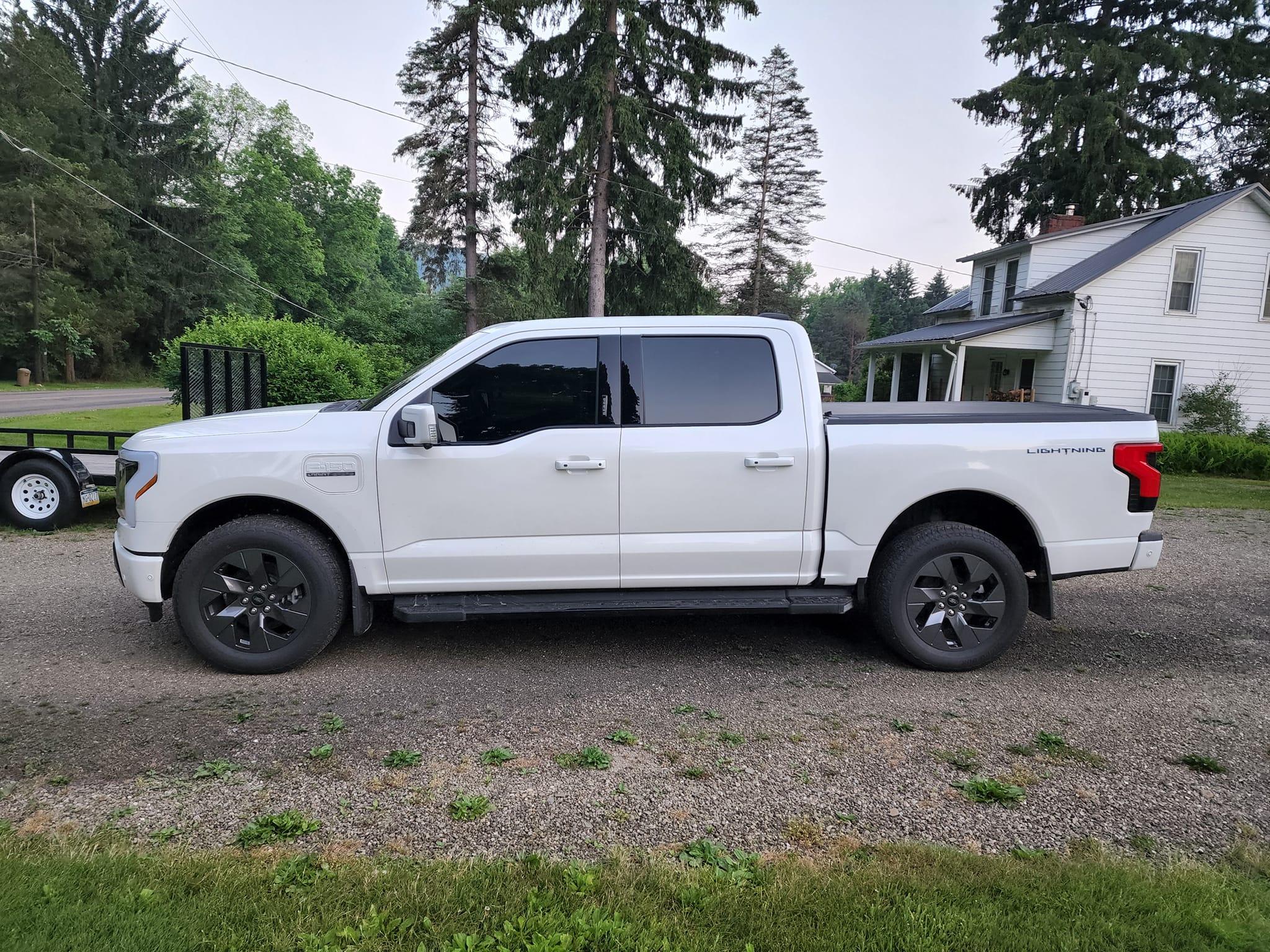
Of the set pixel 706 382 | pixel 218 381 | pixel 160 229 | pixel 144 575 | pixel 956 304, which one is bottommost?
pixel 144 575

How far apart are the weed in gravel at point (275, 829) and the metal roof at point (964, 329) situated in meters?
21.5

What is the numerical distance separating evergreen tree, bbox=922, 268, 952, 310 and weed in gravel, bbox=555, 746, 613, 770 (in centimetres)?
9650

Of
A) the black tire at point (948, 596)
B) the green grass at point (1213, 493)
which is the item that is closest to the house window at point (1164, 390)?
the green grass at point (1213, 493)

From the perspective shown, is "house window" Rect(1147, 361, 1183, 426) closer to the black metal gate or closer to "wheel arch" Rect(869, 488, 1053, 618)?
"wheel arch" Rect(869, 488, 1053, 618)

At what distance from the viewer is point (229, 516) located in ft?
15.3

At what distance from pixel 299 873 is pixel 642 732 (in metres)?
1.68

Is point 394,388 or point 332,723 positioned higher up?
point 394,388

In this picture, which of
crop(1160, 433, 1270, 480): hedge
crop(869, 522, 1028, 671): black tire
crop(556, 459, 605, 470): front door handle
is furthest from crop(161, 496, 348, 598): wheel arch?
crop(1160, 433, 1270, 480): hedge

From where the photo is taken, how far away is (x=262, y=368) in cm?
→ 884

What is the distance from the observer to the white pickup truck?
4.35m

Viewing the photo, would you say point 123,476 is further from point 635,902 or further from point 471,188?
point 471,188

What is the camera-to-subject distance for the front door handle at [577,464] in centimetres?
436

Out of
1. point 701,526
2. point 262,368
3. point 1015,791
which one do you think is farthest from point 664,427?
point 262,368

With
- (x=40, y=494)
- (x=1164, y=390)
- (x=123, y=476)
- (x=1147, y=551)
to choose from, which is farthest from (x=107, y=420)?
(x=1164, y=390)
